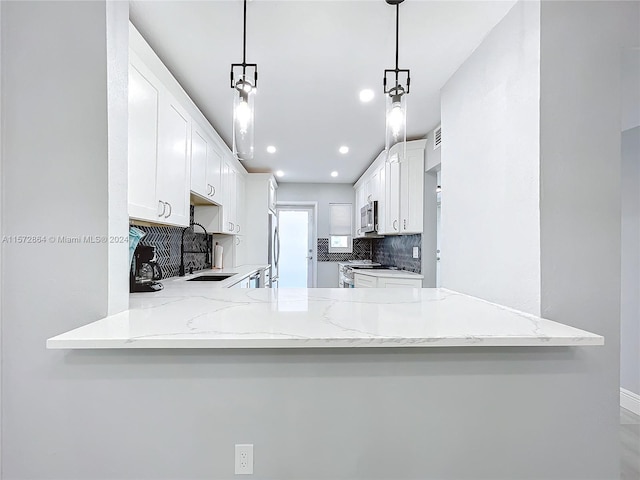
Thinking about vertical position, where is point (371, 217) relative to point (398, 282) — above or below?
above

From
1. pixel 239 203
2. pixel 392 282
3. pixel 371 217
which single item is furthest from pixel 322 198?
pixel 392 282

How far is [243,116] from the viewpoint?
149cm

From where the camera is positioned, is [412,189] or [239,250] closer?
[412,189]

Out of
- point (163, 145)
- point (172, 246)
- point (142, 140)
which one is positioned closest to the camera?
point (142, 140)

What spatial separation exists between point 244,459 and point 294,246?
205 inches

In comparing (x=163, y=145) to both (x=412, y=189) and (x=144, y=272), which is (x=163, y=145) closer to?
(x=144, y=272)

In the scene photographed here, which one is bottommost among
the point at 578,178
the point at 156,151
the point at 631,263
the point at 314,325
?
the point at 314,325

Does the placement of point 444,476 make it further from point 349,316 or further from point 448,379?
point 349,316

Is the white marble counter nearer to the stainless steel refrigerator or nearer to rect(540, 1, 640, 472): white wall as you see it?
rect(540, 1, 640, 472): white wall

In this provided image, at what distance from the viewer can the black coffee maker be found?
1829 mm

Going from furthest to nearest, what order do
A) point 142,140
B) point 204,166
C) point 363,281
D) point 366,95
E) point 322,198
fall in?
point 322,198 < point 363,281 < point 204,166 < point 366,95 < point 142,140

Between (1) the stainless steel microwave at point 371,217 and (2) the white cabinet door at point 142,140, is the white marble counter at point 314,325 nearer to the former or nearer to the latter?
(2) the white cabinet door at point 142,140

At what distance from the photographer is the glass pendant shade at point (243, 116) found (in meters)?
1.46

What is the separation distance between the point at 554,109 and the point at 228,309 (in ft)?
5.26
